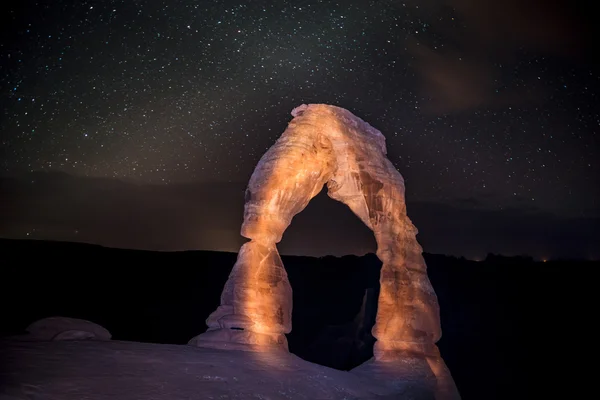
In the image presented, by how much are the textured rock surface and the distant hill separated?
1133 inches

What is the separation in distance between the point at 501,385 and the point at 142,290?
36863 mm

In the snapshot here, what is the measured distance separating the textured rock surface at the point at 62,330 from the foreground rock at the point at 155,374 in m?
0.79

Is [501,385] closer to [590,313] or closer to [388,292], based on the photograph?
[590,313]

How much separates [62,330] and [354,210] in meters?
8.57

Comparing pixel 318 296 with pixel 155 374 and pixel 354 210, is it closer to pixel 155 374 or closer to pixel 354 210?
pixel 354 210

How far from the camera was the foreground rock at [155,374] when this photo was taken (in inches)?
222

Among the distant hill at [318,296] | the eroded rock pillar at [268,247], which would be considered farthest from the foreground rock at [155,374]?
the distant hill at [318,296]

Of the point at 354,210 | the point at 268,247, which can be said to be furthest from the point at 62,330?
the point at 354,210

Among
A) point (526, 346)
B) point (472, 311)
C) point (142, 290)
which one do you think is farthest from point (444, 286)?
point (142, 290)

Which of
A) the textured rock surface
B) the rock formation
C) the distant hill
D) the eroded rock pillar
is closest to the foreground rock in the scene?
the textured rock surface

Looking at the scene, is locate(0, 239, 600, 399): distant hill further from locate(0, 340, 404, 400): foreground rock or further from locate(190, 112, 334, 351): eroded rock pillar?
locate(0, 340, 404, 400): foreground rock

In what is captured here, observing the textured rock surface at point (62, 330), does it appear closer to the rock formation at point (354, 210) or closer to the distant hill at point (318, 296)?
the rock formation at point (354, 210)

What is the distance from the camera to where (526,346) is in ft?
149

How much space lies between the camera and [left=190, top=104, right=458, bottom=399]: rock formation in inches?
440
